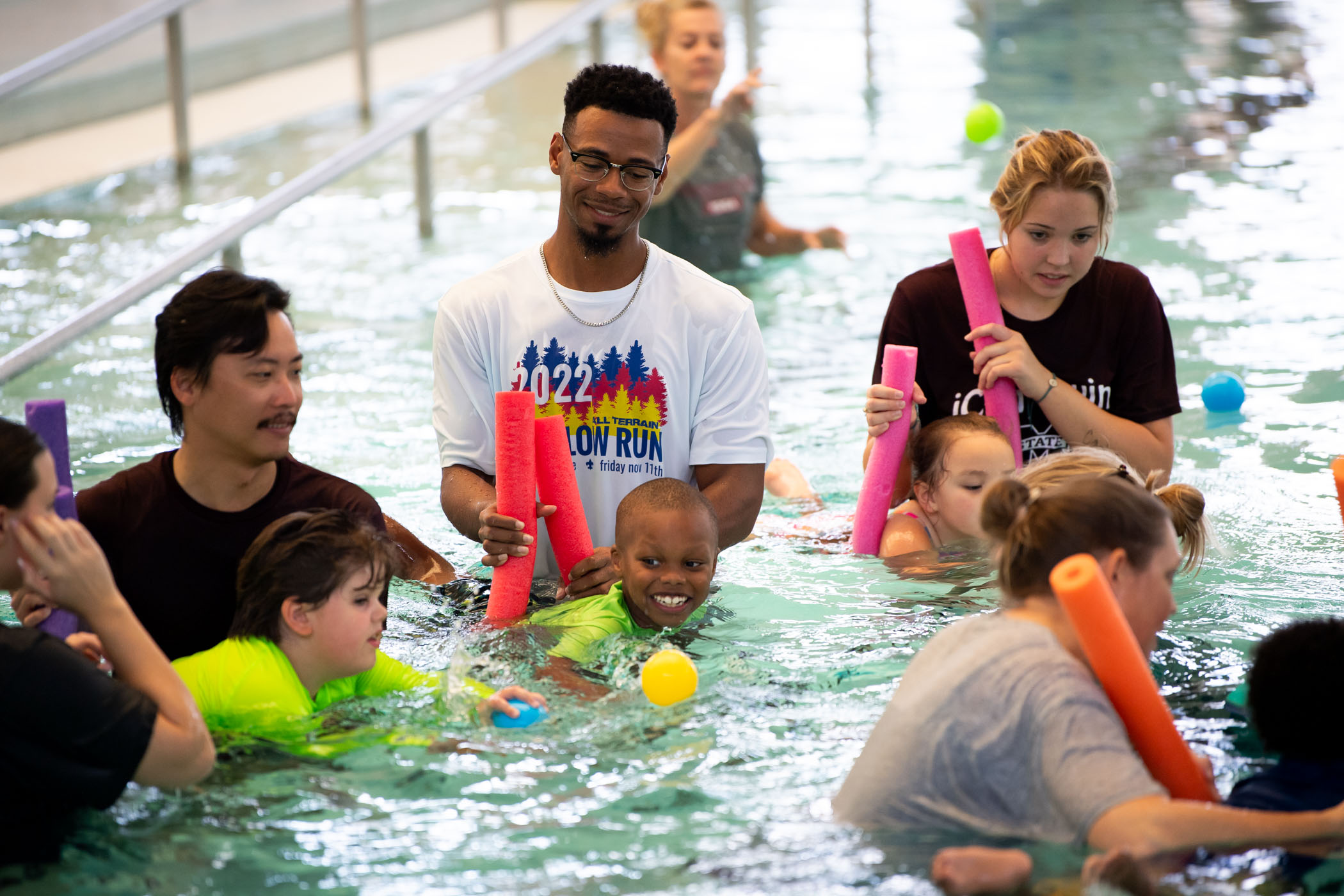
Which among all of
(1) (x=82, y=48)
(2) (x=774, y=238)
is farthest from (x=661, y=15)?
(1) (x=82, y=48)

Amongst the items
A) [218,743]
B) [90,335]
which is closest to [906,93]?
[90,335]

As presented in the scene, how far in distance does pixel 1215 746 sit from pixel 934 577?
1.17m

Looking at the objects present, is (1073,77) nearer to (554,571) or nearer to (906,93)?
(906,93)

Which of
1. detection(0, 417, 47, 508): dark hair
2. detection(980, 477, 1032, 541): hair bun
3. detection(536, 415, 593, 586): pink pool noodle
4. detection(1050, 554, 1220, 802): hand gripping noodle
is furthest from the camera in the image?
detection(536, 415, 593, 586): pink pool noodle

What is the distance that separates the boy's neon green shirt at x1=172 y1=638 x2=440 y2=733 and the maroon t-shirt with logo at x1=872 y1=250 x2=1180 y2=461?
1975 mm

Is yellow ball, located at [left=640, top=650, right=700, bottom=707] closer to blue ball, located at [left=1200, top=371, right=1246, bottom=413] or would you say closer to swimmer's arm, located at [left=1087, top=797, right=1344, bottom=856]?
swimmer's arm, located at [left=1087, top=797, right=1344, bottom=856]

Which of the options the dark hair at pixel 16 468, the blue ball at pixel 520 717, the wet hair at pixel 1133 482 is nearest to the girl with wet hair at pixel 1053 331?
the wet hair at pixel 1133 482

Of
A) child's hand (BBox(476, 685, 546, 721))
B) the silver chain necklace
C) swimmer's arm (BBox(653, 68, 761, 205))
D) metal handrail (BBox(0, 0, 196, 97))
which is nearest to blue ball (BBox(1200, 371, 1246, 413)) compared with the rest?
swimmer's arm (BBox(653, 68, 761, 205))

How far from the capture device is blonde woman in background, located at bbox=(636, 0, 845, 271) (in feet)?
22.3

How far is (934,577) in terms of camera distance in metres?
4.34

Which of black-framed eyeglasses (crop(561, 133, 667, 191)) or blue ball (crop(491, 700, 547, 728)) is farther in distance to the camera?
black-framed eyeglasses (crop(561, 133, 667, 191))

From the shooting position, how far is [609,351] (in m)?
3.99

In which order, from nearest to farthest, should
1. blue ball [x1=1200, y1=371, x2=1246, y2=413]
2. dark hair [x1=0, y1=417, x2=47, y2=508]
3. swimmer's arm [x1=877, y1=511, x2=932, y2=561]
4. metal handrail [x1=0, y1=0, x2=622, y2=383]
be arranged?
dark hair [x1=0, y1=417, x2=47, y2=508], swimmer's arm [x1=877, y1=511, x2=932, y2=561], metal handrail [x1=0, y1=0, x2=622, y2=383], blue ball [x1=1200, y1=371, x2=1246, y2=413]

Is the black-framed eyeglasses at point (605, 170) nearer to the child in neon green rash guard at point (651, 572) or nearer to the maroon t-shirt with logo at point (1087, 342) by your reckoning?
the child in neon green rash guard at point (651, 572)
